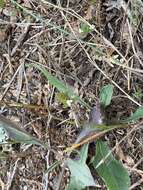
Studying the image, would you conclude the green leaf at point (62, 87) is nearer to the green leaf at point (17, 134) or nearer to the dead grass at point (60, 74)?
the dead grass at point (60, 74)

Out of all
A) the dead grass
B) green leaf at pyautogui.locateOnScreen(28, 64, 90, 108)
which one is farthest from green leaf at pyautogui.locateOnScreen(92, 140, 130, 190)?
green leaf at pyautogui.locateOnScreen(28, 64, 90, 108)

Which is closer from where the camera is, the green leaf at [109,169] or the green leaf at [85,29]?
the green leaf at [109,169]

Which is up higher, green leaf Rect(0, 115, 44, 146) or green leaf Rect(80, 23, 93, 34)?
green leaf Rect(80, 23, 93, 34)

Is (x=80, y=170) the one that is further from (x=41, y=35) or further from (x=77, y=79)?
(x=41, y=35)

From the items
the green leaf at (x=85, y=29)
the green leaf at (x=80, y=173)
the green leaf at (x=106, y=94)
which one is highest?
the green leaf at (x=85, y=29)

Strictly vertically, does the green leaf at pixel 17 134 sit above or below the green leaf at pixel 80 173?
above

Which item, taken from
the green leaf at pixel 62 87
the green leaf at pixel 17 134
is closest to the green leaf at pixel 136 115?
the green leaf at pixel 62 87

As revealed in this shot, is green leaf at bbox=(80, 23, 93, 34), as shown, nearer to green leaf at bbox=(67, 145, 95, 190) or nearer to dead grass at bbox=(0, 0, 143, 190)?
dead grass at bbox=(0, 0, 143, 190)

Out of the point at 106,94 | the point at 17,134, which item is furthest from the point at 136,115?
the point at 17,134
